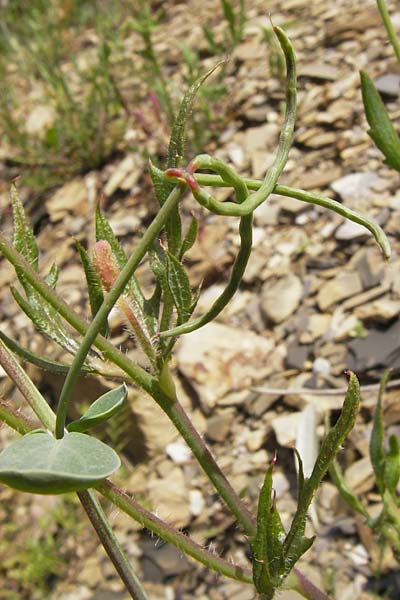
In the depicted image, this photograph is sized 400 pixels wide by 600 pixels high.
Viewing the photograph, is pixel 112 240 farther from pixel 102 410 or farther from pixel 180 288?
pixel 102 410

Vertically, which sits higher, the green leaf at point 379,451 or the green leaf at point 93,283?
the green leaf at point 93,283

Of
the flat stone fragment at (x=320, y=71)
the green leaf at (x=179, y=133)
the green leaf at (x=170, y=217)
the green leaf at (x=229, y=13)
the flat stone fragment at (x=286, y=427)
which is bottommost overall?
the flat stone fragment at (x=286, y=427)

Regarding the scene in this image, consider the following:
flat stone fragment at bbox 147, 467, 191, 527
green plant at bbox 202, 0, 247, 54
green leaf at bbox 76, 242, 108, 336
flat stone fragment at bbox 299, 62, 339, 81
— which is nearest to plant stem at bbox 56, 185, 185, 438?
green leaf at bbox 76, 242, 108, 336

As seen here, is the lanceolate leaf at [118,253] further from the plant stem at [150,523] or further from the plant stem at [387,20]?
the plant stem at [387,20]

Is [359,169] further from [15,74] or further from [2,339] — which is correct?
[15,74]

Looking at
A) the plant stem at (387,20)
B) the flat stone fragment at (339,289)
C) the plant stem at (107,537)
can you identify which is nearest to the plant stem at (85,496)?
the plant stem at (107,537)

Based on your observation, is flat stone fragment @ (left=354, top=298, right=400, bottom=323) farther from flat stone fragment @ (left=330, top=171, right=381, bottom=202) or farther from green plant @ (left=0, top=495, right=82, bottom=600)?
green plant @ (left=0, top=495, right=82, bottom=600)

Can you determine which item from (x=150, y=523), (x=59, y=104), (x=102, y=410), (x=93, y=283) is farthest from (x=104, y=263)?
(x=59, y=104)

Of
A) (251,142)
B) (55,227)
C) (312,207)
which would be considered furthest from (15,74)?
(312,207)
